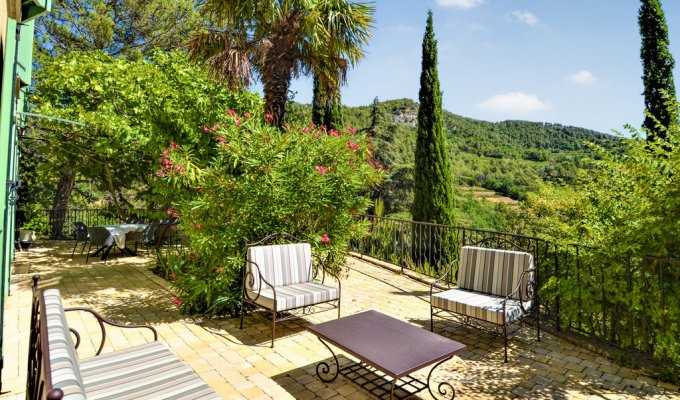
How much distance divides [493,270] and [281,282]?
2653mm

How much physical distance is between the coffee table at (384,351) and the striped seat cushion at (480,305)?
94cm

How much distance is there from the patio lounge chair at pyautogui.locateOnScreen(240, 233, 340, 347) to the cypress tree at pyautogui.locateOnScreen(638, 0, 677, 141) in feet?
39.6

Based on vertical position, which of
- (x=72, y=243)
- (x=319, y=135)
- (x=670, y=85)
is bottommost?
(x=72, y=243)

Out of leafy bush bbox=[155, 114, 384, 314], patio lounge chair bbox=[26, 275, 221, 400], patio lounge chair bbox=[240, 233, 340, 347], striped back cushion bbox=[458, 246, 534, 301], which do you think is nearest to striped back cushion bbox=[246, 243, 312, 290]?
patio lounge chair bbox=[240, 233, 340, 347]

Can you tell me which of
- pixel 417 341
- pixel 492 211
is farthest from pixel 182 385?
pixel 492 211

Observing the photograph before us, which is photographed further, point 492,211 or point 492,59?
point 492,211

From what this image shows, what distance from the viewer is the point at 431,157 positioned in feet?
36.4

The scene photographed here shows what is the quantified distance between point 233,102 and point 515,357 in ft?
20.7

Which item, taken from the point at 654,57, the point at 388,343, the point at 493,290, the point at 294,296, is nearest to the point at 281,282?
the point at 294,296

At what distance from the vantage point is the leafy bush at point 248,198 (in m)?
4.67

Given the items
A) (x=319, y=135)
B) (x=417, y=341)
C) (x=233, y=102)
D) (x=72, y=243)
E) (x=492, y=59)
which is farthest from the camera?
(x=72, y=243)

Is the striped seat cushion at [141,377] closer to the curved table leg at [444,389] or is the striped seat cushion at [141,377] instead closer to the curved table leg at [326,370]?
the curved table leg at [326,370]

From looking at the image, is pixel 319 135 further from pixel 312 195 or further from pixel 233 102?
pixel 233 102

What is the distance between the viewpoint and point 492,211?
25.4m
